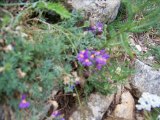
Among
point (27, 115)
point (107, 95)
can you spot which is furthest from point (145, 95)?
point (27, 115)

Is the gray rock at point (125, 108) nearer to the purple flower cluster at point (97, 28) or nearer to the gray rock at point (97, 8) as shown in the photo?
the purple flower cluster at point (97, 28)

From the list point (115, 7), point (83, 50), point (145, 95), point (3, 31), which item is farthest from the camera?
point (115, 7)

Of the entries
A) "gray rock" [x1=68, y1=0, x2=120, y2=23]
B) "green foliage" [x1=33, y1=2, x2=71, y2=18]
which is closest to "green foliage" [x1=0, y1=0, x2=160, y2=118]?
"green foliage" [x1=33, y1=2, x2=71, y2=18]

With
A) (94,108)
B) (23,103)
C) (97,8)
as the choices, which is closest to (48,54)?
(23,103)

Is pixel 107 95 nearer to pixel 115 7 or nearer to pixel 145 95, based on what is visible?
pixel 145 95

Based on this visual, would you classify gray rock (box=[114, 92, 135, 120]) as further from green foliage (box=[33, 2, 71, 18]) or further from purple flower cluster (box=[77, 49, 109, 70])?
green foliage (box=[33, 2, 71, 18])

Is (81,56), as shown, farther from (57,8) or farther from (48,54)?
(57,8)

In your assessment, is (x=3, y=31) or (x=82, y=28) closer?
(x=3, y=31)
